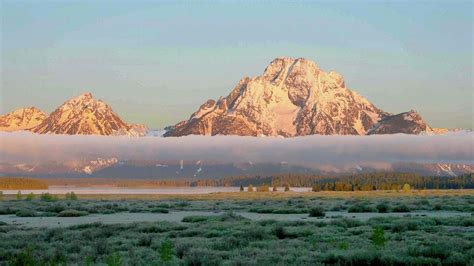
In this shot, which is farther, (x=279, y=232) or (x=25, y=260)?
(x=279, y=232)

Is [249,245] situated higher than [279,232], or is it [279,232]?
[279,232]

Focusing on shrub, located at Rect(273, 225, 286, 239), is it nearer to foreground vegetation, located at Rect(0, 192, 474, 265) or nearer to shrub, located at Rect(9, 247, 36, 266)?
foreground vegetation, located at Rect(0, 192, 474, 265)

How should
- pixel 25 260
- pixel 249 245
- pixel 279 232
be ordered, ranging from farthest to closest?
pixel 279 232, pixel 249 245, pixel 25 260

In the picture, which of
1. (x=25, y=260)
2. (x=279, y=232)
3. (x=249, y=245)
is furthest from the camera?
(x=279, y=232)

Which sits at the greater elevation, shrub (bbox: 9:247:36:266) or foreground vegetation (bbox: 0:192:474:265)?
shrub (bbox: 9:247:36:266)

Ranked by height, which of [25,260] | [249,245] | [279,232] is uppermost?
[25,260]

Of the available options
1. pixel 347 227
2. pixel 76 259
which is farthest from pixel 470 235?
pixel 76 259

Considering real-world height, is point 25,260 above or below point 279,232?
above

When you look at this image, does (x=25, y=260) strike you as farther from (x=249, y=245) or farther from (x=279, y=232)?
(x=279, y=232)

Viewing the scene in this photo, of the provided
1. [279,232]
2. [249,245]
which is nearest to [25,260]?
[249,245]

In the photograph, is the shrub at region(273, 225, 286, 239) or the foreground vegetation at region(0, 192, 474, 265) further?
the shrub at region(273, 225, 286, 239)

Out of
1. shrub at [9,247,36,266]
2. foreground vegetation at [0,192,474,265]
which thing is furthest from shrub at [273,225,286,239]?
shrub at [9,247,36,266]

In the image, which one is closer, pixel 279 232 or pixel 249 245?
pixel 249 245

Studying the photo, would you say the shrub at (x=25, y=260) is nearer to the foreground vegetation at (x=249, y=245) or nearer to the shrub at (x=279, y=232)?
the foreground vegetation at (x=249, y=245)
